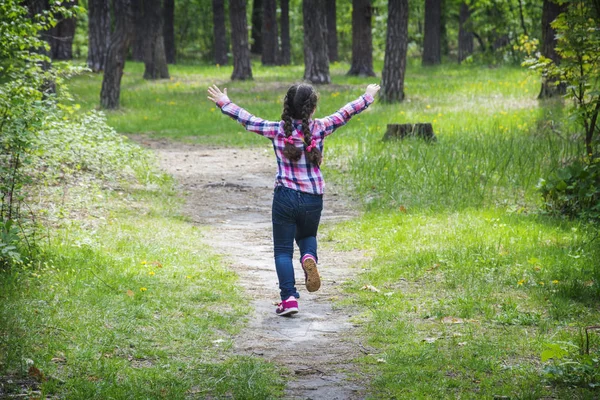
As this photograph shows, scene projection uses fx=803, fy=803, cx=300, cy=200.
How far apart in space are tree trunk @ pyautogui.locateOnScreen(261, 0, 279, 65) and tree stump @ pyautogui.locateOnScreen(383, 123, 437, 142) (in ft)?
72.8

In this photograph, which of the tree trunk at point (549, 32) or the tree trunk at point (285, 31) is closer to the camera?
the tree trunk at point (549, 32)

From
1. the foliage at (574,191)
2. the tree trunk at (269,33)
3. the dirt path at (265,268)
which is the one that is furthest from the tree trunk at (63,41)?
the foliage at (574,191)

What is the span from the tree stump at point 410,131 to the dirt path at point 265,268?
2242 millimetres

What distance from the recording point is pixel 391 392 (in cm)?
463

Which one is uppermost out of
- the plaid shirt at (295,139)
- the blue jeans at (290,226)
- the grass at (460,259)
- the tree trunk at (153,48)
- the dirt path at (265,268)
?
the tree trunk at (153,48)

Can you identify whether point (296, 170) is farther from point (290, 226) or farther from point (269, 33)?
point (269, 33)

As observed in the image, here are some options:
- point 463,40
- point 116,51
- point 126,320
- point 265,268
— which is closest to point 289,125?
point 126,320

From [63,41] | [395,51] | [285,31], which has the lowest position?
[395,51]

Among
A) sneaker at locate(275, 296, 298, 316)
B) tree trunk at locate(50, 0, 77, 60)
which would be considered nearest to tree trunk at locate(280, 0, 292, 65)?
tree trunk at locate(50, 0, 77, 60)

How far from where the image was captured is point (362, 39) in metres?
29.6

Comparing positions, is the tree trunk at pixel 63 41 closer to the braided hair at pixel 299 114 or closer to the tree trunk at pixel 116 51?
the tree trunk at pixel 116 51

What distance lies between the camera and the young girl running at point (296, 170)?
626cm

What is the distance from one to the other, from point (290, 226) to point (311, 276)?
506 mm

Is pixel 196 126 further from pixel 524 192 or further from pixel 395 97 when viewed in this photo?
pixel 524 192
